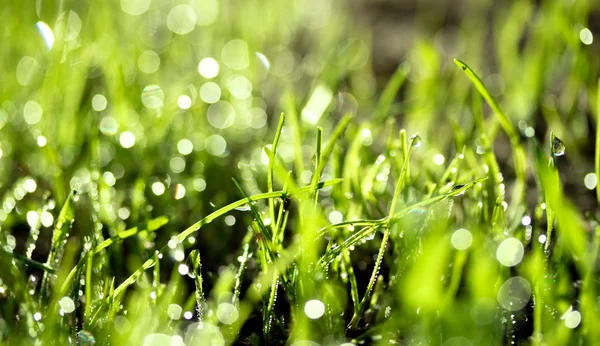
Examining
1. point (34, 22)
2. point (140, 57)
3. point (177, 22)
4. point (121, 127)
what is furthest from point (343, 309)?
point (177, 22)

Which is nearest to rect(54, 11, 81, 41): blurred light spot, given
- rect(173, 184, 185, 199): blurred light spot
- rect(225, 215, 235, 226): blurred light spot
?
rect(173, 184, 185, 199): blurred light spot

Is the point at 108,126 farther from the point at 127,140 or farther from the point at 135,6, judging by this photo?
the point at 135,6

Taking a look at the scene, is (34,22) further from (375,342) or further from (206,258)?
(375,342)

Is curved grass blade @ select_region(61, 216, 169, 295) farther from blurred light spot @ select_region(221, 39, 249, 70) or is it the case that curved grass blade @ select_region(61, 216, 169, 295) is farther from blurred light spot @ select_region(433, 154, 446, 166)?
blurred light spot @ select_region(221, 39, 249, 70)

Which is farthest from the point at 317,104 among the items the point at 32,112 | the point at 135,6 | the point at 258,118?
the point at 135,6

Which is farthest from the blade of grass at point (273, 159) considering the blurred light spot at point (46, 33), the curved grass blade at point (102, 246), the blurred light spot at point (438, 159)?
the blurred light spot at point (46, 33)
